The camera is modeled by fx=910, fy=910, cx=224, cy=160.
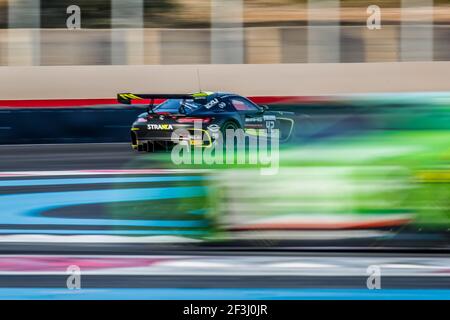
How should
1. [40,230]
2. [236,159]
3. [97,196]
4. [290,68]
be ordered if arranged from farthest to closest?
[290,68]
[97,196]
[40,230]
[236,159]

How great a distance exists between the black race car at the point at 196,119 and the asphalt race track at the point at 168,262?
202 inches

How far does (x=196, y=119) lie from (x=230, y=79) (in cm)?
450

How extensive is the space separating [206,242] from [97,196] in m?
3.13

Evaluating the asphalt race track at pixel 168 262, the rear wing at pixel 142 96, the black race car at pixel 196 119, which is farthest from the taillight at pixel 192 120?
the asphalt race track at pixel 168 262

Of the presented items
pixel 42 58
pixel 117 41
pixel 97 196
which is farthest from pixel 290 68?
pixel 97 196

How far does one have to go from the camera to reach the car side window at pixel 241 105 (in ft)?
47.1

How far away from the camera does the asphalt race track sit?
5.07 metres

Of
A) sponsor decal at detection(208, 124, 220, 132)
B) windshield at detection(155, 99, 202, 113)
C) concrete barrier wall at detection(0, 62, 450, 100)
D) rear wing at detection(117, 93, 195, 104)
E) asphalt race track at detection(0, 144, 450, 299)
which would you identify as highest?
concrete barrier wall at detection(0, 62, 450, 100)

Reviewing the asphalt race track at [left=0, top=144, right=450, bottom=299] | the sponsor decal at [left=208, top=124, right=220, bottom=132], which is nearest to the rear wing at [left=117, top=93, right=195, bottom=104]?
the sponsor decal at [left=208, top=124, right=220, bottom=132]

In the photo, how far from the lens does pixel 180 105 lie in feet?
45.0

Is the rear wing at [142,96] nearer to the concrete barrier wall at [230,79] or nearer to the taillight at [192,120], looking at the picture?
the taillight at [192,120]

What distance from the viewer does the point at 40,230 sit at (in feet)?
23.3

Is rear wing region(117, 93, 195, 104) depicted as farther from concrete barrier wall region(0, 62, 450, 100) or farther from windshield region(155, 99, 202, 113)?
concrete barrier wall region(0, 62, 450, 100)

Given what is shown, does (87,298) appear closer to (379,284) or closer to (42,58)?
(379,284)
